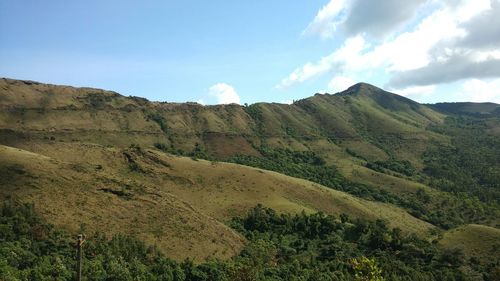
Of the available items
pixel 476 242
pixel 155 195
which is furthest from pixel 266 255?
pixel 476 242

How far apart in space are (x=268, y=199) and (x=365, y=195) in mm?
63970

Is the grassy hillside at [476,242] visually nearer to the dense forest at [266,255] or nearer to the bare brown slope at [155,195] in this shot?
the dense forest at [266,255]

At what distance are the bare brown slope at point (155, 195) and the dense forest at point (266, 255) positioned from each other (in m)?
4.93

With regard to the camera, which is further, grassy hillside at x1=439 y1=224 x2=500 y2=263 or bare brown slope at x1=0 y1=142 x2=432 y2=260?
Result: grassy hillside at x1=439 y1=224 x2=500 y2=263

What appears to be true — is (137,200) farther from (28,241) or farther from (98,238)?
(28,241)

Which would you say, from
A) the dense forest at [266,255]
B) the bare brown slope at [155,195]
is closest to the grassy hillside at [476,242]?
the dense forest at [266,255]

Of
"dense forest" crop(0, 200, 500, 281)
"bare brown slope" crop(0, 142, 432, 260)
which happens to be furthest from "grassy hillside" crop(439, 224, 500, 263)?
"bare brown slope" crop(0, 142, 432, 260)

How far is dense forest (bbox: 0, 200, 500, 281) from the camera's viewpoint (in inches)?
2741

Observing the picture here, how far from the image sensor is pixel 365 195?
188875mm

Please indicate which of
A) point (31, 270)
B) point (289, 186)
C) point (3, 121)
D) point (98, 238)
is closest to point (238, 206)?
point (289, 186)

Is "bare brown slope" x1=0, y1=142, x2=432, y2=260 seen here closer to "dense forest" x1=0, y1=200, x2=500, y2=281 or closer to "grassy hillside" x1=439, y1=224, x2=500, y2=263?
"dense forest" x1=0, y1=200, x2=500, y2=281

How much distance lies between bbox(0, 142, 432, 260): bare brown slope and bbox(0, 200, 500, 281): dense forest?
493 centimetres

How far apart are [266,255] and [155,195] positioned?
2857cm

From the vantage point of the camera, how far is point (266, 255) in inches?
3959
